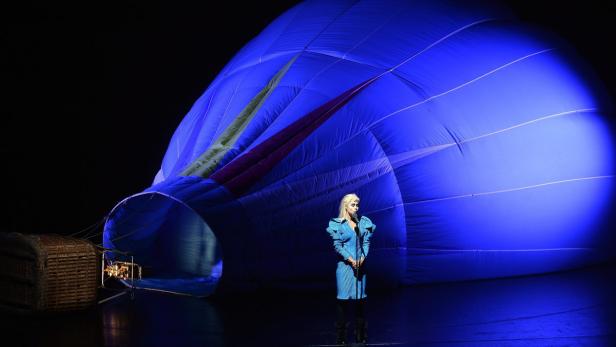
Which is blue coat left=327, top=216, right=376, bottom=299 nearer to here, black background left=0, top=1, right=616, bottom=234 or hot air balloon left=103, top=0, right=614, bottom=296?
hot air balloon left=103, top=0, right=614, bottom=296

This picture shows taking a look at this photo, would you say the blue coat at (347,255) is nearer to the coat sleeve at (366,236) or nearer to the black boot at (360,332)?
the coat sleeve at (366,236)

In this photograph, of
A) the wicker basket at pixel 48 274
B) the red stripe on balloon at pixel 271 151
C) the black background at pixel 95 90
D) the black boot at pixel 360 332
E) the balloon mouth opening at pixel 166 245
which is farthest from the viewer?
the black background at pixel 95 90

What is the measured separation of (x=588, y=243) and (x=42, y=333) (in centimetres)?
341

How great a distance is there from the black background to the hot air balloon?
1.45 m

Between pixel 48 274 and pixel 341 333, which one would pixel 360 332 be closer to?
pixel 341 333

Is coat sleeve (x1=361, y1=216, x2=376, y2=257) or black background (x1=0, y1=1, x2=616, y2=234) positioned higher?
black background (x1=0, y1=1, x2=616, y2=234)

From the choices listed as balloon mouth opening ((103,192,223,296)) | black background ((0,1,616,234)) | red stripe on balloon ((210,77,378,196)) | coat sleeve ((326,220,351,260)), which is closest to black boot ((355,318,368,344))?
coat sleeve ((326,220,351,260))

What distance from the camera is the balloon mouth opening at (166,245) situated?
5156 mm

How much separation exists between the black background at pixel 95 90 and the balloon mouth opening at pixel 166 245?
1750 millimetres

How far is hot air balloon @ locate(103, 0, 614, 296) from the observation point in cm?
475

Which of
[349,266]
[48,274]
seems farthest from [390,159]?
[48,274]

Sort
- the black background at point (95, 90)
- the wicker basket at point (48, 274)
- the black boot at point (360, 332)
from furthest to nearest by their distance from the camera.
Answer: the black background at point (95, 90) < the wicker basket at point (48, 274) < the black boot at point (360, 332)

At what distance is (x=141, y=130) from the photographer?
7.29m

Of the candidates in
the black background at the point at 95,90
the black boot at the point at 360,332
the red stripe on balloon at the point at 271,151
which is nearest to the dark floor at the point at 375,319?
the black boot at the point at 360,332
